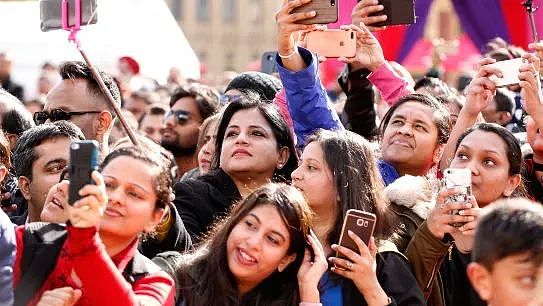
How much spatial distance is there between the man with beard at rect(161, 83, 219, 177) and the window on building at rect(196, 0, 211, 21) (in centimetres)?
5678

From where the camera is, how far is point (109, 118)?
6.30 m

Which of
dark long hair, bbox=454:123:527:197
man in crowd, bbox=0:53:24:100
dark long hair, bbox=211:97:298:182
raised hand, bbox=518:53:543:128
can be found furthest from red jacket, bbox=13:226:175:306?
man in crowd, bbox=0:53:24:100

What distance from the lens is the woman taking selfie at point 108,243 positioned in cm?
391

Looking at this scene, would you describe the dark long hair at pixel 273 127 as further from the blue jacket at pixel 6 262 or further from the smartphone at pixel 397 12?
the blue jacket at pixel 6 262

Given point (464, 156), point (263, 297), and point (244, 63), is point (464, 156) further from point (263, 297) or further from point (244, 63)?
point (244, 63)

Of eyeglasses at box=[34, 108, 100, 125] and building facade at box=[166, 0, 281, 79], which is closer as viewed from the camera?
eyeglasses at box=[34, 108, 100, 125]

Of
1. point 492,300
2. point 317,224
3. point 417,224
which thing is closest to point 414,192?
point 417,224

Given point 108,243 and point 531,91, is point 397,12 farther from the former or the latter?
point 108,243

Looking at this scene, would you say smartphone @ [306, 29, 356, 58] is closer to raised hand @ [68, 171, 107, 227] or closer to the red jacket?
the red jacket

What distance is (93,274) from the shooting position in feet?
13.0

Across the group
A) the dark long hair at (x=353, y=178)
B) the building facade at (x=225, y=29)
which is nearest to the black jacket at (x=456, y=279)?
the dark long hair at (x=353, y=178)

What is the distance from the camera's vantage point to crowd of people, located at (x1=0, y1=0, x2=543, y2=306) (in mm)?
4039

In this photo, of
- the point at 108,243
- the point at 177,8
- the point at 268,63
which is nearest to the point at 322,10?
the point at 108,243

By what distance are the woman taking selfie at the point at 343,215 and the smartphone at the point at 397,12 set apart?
1.00 metres
